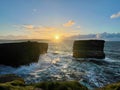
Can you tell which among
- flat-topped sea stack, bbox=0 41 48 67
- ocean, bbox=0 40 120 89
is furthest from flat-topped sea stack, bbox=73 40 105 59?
flat-topped sea stack, bbox=0 41 48 67

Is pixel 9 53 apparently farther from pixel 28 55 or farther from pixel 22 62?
pixel 28 55

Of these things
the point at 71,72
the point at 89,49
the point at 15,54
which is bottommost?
the point at 71,72

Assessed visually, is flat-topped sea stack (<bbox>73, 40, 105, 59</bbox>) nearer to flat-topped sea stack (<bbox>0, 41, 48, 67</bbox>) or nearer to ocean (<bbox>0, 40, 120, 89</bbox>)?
ocean (<bbox>0, 40, 120, 89</bbox>)

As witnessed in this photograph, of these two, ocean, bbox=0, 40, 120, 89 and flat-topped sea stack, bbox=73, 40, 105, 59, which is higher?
flat-topped sea stack, bbox=73, 40, 105, 59

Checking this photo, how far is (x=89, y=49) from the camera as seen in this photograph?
242ft

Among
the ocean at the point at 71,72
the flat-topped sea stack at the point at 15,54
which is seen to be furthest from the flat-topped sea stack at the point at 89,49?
the flat-topped sea stack at the point at 15,54

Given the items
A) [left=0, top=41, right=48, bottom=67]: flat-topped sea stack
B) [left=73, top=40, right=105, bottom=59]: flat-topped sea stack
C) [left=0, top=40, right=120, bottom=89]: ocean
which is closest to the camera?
[left=0, top=40, right=120, bottom=89]: ocean

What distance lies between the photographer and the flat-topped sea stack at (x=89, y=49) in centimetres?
6844

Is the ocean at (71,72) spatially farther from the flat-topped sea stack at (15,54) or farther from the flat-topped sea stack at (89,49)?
the flat-topped sea stack at (89,49)

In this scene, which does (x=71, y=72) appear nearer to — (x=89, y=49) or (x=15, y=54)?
(x=15, y=54)

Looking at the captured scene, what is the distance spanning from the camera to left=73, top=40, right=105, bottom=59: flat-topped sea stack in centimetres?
6844

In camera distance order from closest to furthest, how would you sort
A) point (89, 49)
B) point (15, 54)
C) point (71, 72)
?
1. point (71, 72)
2. point (15, 54)
3. point (89, 49)

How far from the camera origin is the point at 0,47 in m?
39.4

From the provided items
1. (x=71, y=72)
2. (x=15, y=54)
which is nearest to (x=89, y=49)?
(x=15, y=54)
